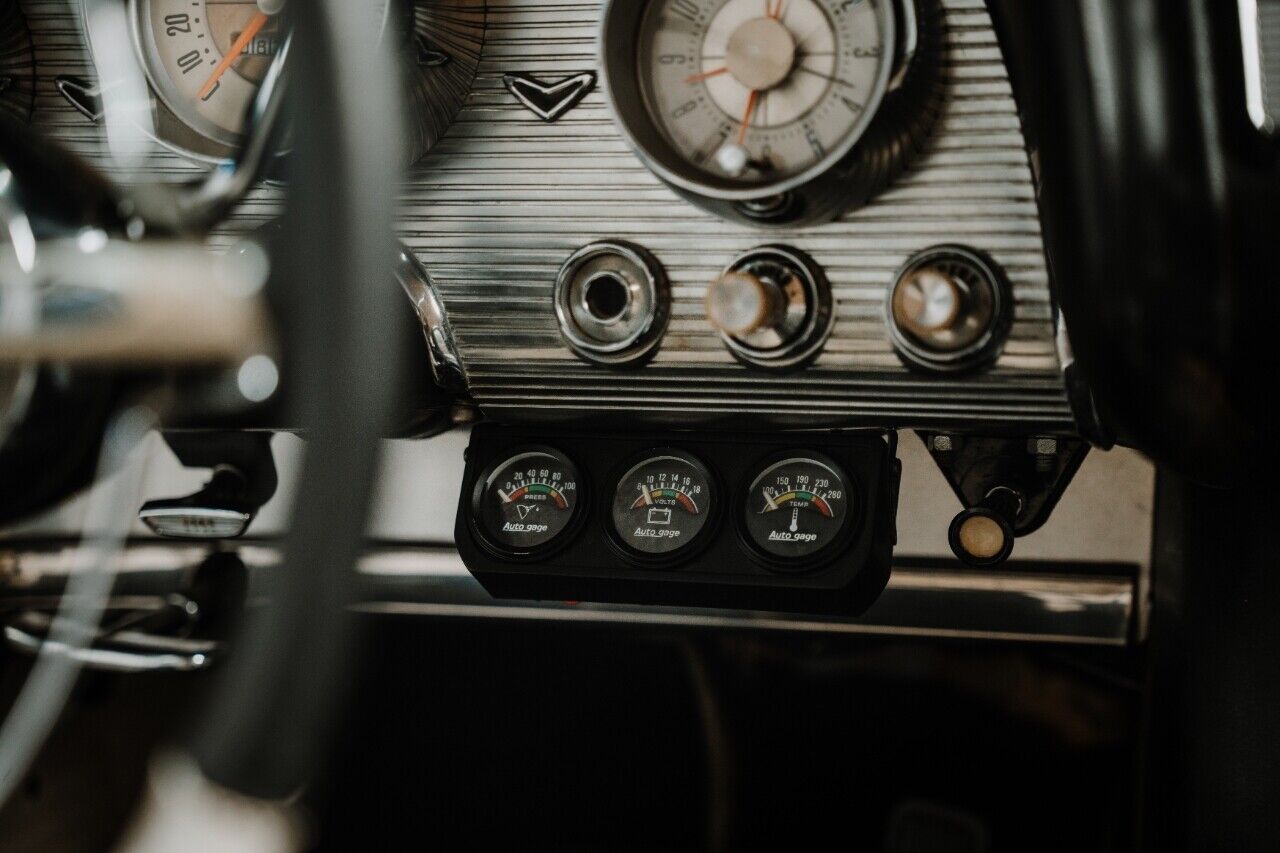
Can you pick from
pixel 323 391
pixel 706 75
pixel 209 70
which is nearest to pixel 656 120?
pixel 706 75

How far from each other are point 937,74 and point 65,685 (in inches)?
42.6

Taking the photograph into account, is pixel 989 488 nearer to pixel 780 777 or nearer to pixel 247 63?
pixel 780 777

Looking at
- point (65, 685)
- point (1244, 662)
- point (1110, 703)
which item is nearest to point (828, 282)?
point (1244, 662)

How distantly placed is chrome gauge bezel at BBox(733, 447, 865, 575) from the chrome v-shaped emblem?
328 mm

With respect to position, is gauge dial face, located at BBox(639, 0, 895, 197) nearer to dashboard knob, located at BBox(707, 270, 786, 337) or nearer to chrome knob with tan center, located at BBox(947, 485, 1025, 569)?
dashboard knob, located at BBox(707, 270, 786, 337)

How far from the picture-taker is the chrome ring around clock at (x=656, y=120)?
2.82 ft

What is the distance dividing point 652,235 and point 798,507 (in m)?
0.25

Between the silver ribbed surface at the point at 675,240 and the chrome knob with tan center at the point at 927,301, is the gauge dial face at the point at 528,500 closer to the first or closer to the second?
the silver ribbed surface at the point at 675,240

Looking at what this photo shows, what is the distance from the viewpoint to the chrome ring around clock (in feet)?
2.82

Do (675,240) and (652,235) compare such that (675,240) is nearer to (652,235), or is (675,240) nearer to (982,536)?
(652,235)

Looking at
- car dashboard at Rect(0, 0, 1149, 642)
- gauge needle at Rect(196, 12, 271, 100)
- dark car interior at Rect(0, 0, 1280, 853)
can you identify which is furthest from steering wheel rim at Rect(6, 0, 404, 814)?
gauge needle at Rect(196, 12, 271, 100)

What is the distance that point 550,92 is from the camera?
95 centimetres

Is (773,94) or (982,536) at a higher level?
(773,94)

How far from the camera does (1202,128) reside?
63 cm
